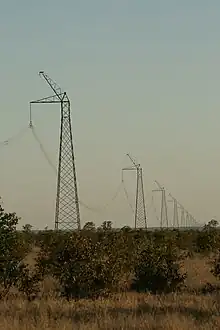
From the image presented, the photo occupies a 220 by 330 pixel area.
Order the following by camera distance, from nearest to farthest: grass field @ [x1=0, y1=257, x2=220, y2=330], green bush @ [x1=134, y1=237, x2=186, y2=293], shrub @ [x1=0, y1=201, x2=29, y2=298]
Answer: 1. grass field @ [x1=0, y1=257, x2=220, y2=330]
2. shrub @ [x1=0, y1=201, x2=29, y2=298]
3. green bush @ [x1=134, y1=237, x2=186, y2=293]

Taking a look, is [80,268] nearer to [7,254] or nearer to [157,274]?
[7,254]

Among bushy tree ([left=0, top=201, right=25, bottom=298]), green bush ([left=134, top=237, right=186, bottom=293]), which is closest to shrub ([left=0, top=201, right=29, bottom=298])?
bushy tree ([left=0, top=201, right=25, bottom=298])

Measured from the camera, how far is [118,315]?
15742mm

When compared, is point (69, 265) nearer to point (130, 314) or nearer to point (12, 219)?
point (12, 219)

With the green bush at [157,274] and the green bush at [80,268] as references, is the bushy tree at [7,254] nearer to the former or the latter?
the green bush at [80,268]

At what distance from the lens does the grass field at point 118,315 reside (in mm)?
14086

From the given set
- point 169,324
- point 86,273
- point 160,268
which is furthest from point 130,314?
point 160,268

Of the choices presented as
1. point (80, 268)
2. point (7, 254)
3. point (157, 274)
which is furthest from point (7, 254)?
point (157, 274)

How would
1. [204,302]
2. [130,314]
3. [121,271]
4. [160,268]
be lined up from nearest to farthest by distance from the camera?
[130,314] → [204,302] → [121,271] → [160,268]

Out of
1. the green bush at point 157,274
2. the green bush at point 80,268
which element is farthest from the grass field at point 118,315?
the green bush at point 157,274

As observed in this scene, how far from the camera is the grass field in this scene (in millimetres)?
14086

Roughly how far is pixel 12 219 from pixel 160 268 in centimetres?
837

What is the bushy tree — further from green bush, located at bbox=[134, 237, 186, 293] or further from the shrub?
green bush, located at bbox=[134, 237, 186, 293]

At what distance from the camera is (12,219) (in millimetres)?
22953
